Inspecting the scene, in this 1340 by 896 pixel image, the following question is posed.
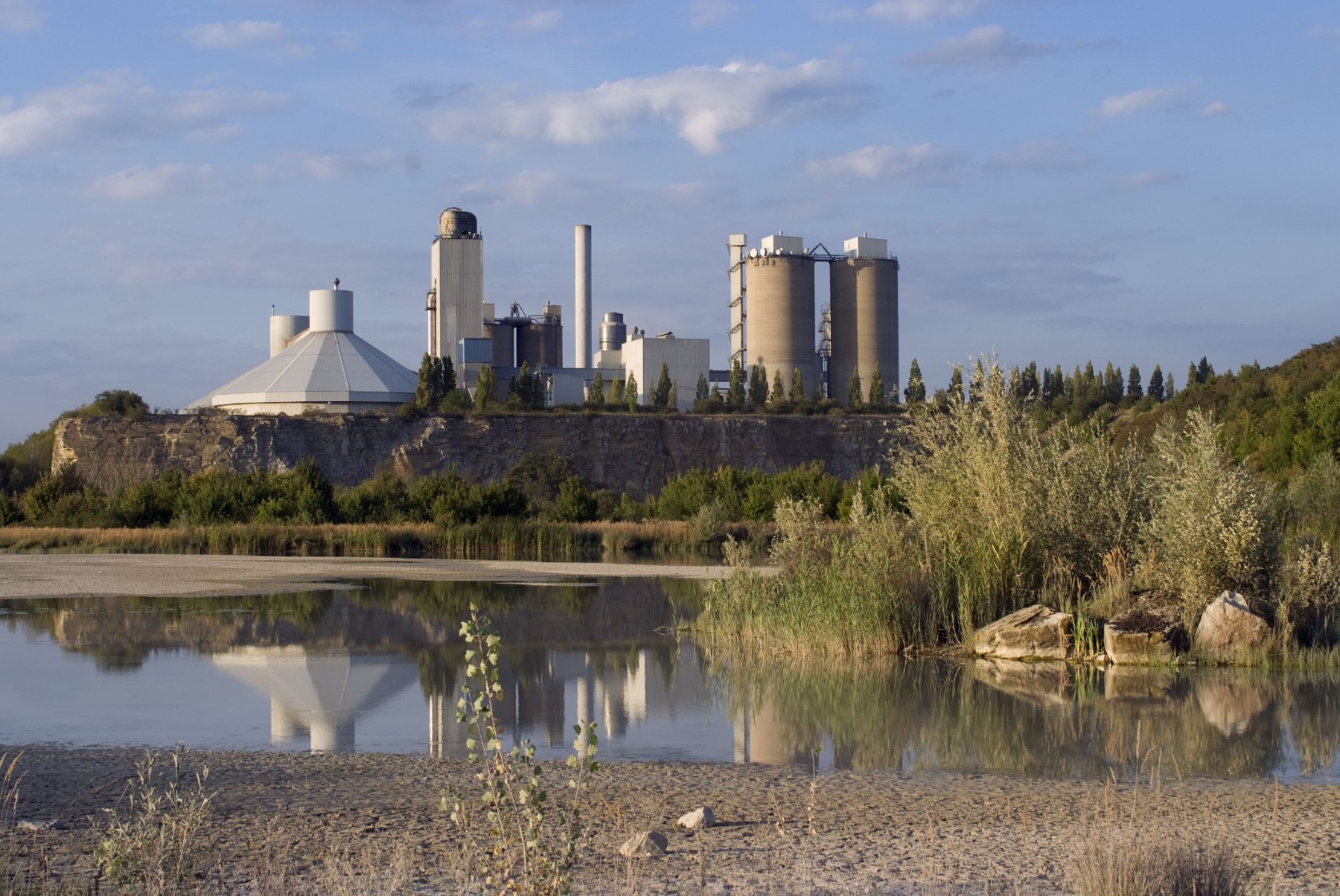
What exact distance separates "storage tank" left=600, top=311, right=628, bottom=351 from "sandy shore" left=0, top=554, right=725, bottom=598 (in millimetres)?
55091

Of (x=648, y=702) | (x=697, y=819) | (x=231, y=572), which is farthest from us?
(x=231, y=572)

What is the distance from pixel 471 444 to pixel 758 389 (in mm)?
18045

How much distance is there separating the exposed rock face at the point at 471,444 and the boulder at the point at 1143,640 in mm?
53125

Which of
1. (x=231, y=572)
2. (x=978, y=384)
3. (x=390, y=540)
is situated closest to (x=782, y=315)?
(x=390, y=540)

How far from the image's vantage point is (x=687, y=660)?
1393 centimetres

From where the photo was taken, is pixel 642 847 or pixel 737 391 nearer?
pixel 642 847

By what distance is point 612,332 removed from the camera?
87.5 metres

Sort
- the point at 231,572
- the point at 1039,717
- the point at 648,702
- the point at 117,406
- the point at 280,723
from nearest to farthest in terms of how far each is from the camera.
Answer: the point at 280,723 → the point at 1039,717 → the point at 648,702 → the point at 231,572 → the point at 117,406

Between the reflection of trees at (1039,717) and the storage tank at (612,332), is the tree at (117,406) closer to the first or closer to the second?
the storage tank at (612,332)

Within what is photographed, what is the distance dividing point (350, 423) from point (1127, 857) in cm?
6978

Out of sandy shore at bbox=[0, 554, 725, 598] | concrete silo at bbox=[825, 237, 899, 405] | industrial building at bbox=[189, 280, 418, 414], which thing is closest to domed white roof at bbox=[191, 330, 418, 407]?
industrial building at bbox=[189, 280, 418, 414]

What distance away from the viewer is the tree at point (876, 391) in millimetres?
79188

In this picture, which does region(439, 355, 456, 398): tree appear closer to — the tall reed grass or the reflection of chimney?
the tall reed grass

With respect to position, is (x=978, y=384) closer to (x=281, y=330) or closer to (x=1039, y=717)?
(x=1039, y=717)
